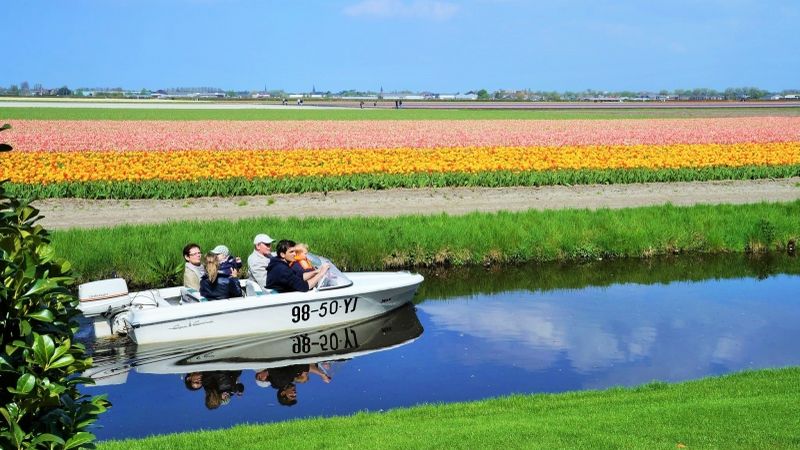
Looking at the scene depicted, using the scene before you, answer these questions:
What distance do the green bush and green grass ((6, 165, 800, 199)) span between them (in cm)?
2128

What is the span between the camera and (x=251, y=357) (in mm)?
13875

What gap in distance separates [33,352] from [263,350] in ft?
32.5

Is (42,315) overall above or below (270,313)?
above

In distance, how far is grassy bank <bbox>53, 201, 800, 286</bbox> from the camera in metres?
18.8

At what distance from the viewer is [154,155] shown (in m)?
31.2

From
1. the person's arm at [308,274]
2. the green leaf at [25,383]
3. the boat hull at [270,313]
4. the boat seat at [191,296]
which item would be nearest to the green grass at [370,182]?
the boat seat at [191,296]

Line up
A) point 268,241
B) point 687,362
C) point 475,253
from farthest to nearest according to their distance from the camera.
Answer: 1. point 475,253
2. point 268,241
3. point 687,362

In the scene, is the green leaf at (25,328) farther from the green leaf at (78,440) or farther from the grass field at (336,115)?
the grass field at (336,115)

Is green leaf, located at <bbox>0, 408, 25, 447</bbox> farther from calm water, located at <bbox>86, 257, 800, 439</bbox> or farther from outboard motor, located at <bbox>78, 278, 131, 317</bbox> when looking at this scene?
outboard motor, located at <bbox>78, 278, 131, 317</bbox>

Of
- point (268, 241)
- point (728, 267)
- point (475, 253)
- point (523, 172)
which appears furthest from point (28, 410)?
point (523, 172)

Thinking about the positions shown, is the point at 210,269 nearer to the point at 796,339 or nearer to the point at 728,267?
the point at 796,339

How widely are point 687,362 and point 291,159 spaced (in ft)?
64.2

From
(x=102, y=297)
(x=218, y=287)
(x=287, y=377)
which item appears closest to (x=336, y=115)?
(x=218, y=287)

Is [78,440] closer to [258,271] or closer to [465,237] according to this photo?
[258,271]
